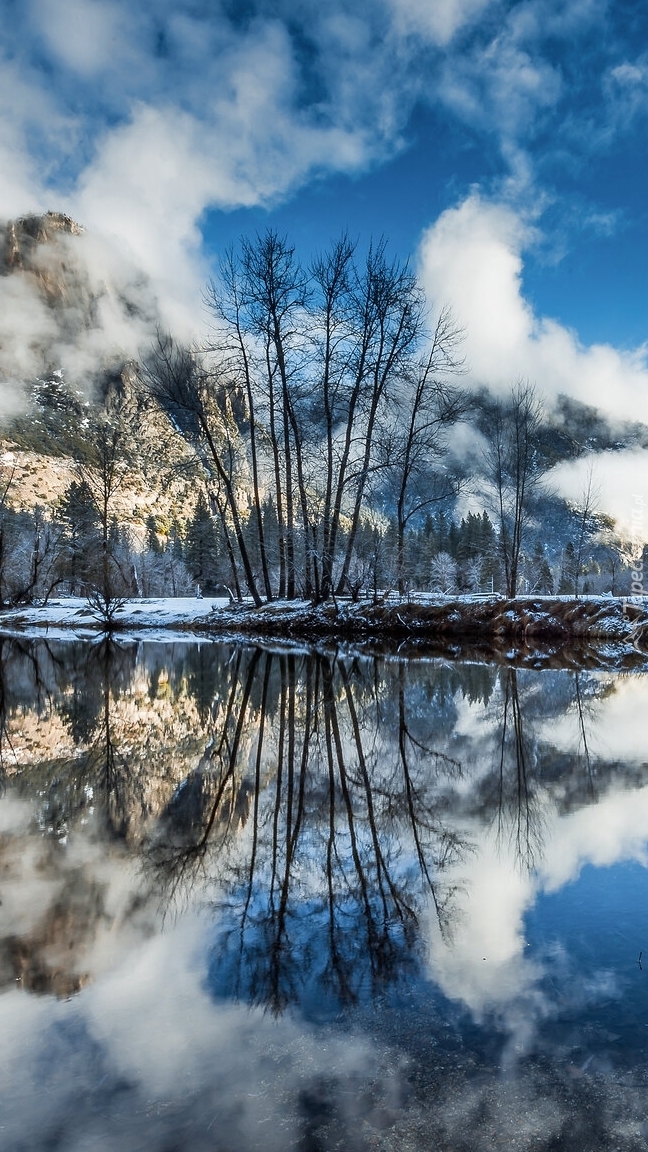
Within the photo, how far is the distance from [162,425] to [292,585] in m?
178

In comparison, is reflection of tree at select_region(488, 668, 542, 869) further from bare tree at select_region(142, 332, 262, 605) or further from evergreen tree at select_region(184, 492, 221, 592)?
evergreen tree at select_region(184, 492, 221, 592)

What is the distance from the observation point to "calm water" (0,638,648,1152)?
6.63ft

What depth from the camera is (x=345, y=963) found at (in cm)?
286

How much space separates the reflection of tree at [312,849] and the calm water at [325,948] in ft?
0.07

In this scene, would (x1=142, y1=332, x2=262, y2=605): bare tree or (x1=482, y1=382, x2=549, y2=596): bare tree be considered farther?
(x1=482, y1=382, x2=549, y2=596): bare tree

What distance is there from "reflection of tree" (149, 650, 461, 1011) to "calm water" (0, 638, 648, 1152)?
Result: 2 cm

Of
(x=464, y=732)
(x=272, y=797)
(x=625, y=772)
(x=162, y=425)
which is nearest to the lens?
(x=272, y=797)

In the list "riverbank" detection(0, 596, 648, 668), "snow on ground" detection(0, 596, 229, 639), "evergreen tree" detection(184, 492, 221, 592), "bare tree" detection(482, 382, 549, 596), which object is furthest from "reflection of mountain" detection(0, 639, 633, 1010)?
"evergreen tree" detection(184, 492, 221, 592)

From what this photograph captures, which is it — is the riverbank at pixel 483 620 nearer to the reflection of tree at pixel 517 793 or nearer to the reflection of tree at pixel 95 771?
the reflection of tree at pixel 95 771

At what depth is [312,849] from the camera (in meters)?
4.27

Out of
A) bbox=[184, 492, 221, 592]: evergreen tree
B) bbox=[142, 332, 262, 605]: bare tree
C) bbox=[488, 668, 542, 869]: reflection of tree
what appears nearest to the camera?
bbox=[488, 668, 542, 869]: reflection of tree

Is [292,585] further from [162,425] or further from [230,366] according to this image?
[162,425]

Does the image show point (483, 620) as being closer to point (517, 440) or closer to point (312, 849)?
point (517, 440)

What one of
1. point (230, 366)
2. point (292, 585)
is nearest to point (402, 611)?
point (292, 585)
